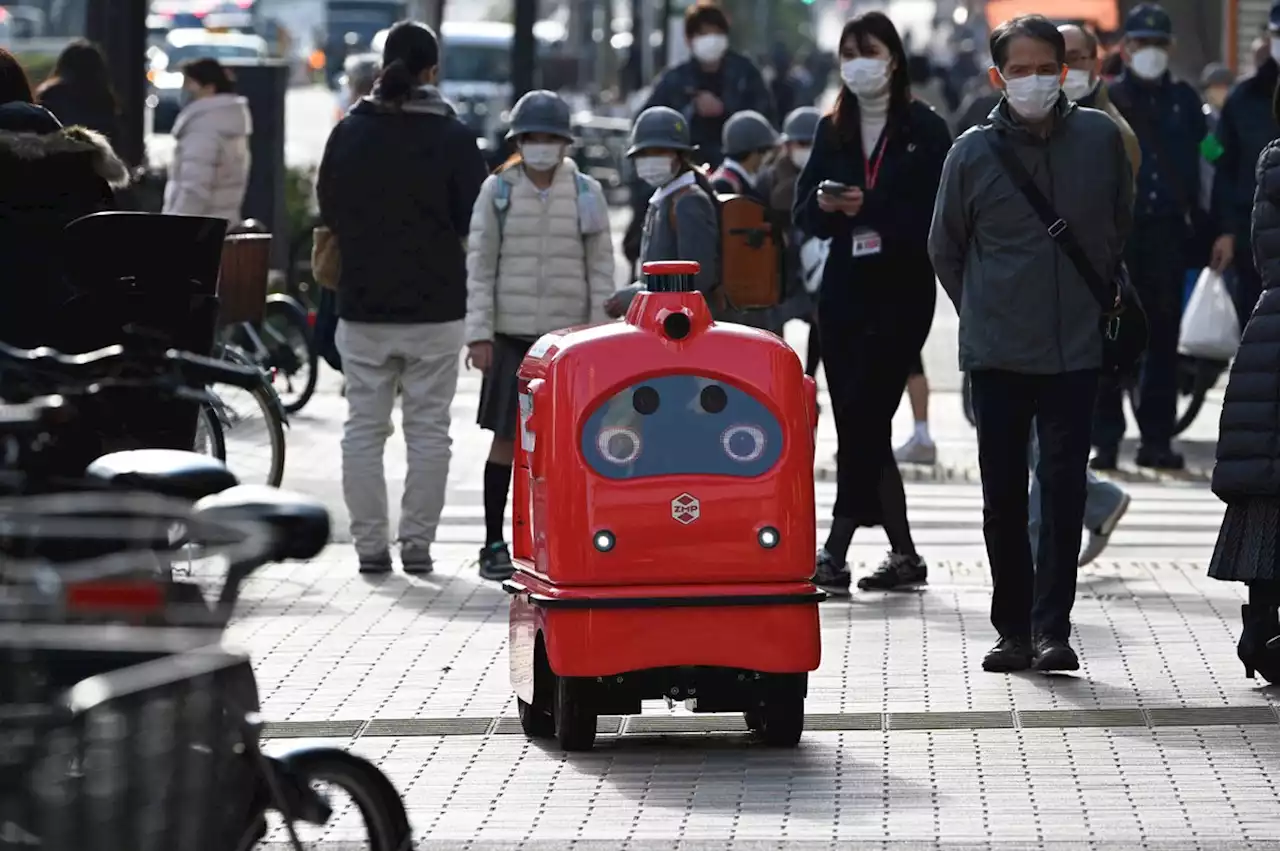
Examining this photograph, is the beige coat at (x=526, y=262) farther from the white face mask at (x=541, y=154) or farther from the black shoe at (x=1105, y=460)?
the black shoe at (x=1105, y=460)

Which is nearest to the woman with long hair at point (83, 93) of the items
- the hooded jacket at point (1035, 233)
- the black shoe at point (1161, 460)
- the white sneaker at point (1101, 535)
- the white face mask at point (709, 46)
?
the white face mask at point (709, 46)

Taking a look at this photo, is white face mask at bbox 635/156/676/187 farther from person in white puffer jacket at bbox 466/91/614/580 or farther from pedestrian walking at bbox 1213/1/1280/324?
pedestrian walking at bbox 1213/1/1280/324

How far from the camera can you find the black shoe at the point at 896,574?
1037cm

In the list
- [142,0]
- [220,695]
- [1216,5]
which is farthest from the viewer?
[1216,5]

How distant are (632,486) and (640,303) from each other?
492mm

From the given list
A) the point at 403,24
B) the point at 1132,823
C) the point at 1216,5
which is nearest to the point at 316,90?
the point at 1216,5

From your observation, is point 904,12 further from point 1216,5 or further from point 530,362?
point 530,362

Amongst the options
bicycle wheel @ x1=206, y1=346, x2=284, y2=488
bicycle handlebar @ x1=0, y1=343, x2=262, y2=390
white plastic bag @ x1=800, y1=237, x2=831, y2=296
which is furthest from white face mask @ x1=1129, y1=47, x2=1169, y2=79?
bicycle handlebar @ x1=0, y1=343, x2=262, y2=390

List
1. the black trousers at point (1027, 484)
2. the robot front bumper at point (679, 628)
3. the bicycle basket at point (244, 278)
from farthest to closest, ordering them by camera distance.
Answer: the bicycle basket at point (244, 278)
the black trousers at point (1027, 484)
the robot front bumper at point (679, 628)

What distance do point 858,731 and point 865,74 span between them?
3.14 m

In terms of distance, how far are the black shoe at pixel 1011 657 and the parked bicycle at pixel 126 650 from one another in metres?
4.16

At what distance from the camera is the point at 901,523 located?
1038 cm

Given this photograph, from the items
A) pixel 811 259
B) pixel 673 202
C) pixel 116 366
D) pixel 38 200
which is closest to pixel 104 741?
pixel 116 366

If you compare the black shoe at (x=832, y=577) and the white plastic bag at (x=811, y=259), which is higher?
the white plastic bag at (x=811, y=259)
